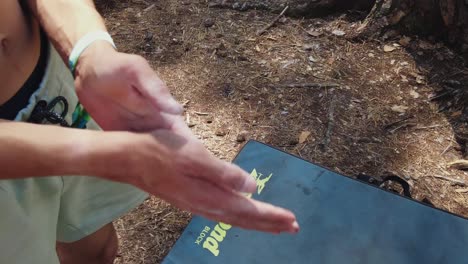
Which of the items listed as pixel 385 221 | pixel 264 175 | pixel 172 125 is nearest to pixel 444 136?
pixel 385 221

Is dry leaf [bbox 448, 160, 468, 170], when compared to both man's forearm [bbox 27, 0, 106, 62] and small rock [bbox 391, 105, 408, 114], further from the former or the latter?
man's forearm [bbox 27, 0, 106, 62]

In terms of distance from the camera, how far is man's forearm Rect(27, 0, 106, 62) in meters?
0.84

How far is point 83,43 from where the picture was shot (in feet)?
2.65

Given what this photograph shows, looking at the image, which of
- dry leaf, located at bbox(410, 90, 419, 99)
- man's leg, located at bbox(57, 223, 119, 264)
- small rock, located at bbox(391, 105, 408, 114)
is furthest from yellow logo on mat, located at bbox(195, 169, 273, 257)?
dry leaf, located at bbox(410, 90, 419, 99)

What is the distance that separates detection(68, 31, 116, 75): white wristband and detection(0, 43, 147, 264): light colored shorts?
0.13 metres

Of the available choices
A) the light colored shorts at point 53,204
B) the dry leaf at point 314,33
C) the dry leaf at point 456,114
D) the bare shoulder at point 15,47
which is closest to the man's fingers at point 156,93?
the light colored shorts at point 53,204

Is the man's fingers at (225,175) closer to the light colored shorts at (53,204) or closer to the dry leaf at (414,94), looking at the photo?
the light colored shorts at (53,204)

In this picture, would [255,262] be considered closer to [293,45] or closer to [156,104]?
[156,104]

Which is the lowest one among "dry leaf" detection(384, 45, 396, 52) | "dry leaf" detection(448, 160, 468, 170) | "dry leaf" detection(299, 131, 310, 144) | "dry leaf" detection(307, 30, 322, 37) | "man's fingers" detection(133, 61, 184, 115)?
"dry leaf" detection(448, 160, 468, 170)

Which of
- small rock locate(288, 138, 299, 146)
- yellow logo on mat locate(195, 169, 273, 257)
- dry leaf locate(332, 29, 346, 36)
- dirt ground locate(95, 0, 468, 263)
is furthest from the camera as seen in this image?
dry leaf locate(332, 29, 346, 36)

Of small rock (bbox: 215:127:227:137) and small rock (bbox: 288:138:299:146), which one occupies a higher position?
small rock (bbox: 215:127:227:137)

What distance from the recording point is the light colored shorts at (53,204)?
84 cm

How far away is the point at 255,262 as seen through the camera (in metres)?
1.34

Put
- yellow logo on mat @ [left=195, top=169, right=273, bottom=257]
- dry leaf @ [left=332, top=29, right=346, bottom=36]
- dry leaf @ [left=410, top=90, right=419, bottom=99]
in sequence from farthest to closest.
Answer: dry leaf @ [left=332, top=29, right=346, bottom=36], dry leaf @ [left=410, top=90, right=419, bottom=99], yellow logo on mat @ [left=195, top=169, right=273, bottom=257]
